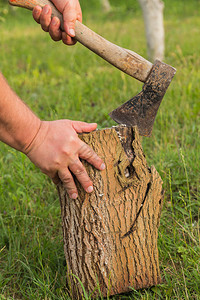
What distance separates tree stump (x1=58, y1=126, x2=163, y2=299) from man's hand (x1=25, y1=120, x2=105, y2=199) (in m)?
0.06

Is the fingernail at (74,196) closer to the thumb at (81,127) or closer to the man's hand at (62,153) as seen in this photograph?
the man's hand at (62,153)

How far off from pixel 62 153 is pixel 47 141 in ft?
0.33

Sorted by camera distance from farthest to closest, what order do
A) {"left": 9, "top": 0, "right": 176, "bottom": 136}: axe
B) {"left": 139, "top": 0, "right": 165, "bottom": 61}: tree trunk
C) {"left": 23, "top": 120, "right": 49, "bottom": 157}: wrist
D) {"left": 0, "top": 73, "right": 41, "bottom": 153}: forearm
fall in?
{"left": 139, "top": 0, "right": 165, "bottom": 61}: tree trunk
{"left": 9, "top": 0, "right": 176, "bottom": 136}: axe
{"left": 23, "top": 120, "right": 49, "bottom": 157}: wrist
{"left": 0, "top": 73, "right": 41, "bottom": 153}: forearm

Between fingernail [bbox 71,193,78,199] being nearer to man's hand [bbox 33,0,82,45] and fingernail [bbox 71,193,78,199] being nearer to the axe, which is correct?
the axe

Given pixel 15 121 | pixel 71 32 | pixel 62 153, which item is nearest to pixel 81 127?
pixel 62 153

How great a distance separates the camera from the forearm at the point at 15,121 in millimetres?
1618

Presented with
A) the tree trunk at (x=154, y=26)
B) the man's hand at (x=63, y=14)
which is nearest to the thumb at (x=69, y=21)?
the man's hand at (x=63, y=14)

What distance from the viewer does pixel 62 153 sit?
68.9 inches

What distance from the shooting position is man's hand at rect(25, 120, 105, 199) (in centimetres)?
175

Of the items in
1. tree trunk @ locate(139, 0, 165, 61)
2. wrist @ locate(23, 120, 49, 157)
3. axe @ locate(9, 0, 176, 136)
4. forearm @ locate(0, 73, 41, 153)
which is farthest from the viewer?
tree trunk @ locate(139, 0, 165, 61)

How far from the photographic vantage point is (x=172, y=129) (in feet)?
11.5

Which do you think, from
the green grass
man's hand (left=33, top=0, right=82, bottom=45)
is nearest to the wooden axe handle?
man's hand (left=33, top=0, right=82, bottom=45)

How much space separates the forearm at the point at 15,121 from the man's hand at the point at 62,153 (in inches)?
1.7

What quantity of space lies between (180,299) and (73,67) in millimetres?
4710
